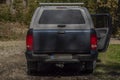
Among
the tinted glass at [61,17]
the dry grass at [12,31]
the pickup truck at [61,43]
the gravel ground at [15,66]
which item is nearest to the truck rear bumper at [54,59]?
the pickup truck at [61,43]

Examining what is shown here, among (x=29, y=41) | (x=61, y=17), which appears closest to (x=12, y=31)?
(x=61, y=17)

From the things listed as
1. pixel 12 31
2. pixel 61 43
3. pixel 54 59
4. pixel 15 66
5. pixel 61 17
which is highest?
pixel 61 17

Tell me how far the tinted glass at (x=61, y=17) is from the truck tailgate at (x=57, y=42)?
501 millimetres

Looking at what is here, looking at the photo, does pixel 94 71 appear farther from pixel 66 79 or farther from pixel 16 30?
pixel 16 30

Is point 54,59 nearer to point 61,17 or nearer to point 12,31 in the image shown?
point 61,17

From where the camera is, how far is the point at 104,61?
1588cm

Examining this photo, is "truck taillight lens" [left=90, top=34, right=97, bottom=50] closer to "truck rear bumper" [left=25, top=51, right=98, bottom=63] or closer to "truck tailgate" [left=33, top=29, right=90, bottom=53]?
"truck tailgate" [left=33, top=29, right=90, bottom=53]

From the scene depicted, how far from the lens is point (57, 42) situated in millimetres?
12227

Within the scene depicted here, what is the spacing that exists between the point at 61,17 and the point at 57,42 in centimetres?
97

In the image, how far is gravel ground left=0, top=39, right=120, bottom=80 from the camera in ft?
40.3

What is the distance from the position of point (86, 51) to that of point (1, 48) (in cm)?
830

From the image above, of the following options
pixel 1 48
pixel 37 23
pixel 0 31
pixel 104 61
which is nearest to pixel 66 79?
pixel 37 23

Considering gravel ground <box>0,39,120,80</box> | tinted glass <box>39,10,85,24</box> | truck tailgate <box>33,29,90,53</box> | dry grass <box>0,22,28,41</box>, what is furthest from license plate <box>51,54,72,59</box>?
dry grass <box>0,22,28,41</box>

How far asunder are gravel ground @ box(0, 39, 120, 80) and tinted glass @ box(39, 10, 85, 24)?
1.63 m
